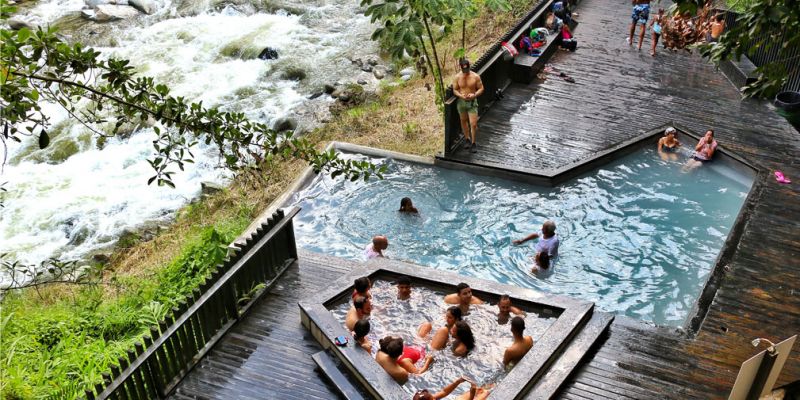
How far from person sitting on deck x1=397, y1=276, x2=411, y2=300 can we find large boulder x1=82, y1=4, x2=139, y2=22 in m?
18.9

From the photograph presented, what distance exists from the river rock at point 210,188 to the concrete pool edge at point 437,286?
19.6ft

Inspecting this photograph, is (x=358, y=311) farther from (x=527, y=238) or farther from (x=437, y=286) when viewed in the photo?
(x=527, y=238)

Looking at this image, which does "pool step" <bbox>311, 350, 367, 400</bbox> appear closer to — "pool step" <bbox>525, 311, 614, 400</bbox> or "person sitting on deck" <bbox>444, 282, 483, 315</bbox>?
"person sitting on deck" <bbox>444, 282, 483, 315</bbox>

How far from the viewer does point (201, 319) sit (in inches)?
316

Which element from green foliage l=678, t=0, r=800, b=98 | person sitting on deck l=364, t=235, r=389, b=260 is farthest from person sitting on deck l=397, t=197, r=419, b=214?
green foliage l=678, t=0, r=800, b=98

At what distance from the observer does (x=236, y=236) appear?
11492 mm

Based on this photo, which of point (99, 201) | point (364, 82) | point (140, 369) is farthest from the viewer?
point (364, 82)

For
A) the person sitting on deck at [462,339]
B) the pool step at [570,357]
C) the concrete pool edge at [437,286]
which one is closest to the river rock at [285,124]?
the concrete pool edge at [437,286]

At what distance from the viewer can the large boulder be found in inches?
915

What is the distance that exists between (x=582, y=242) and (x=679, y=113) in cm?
530

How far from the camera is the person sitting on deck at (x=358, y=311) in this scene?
27.0ft

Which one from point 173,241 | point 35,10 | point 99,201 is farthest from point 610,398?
point 35,10

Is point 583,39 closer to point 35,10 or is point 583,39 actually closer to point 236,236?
point 236,236

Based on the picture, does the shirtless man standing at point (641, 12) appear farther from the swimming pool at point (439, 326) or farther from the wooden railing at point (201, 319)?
the wooden railing at point (201, 319)
